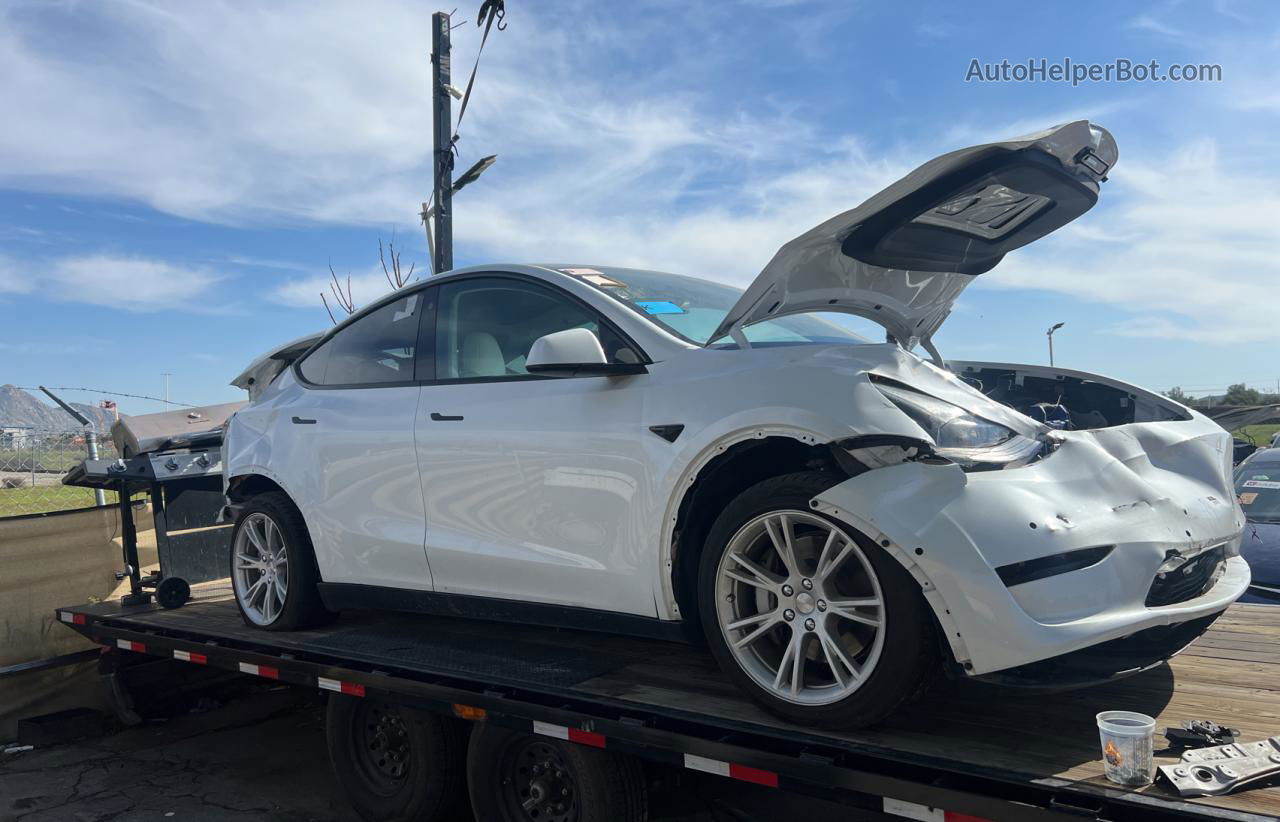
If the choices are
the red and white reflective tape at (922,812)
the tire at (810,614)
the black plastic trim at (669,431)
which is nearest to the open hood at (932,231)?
the black plastic trim at (669,431)

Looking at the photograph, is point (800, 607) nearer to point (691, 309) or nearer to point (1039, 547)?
point (1039, 547)

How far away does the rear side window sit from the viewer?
432cm

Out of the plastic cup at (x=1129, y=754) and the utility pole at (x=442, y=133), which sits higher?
the utility pole at (x=442, y=133)

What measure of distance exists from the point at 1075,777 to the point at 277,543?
3.65 metres

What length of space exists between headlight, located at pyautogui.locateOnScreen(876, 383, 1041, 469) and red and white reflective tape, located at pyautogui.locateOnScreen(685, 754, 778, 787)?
1.02 m

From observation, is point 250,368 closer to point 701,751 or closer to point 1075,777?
point 701,751

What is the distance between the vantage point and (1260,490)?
23.5 ft

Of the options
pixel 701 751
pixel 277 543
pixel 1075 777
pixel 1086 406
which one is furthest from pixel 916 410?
pixel 277 543

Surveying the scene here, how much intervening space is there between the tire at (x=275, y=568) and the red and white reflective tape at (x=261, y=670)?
245mm

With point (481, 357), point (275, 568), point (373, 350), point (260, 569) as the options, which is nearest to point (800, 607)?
point (481, 357)

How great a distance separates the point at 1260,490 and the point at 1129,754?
19.5 feet

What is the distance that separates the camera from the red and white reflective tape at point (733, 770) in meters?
2.76

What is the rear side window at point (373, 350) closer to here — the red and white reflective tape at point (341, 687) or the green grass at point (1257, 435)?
the red and white reflective tape at point (341, 687)

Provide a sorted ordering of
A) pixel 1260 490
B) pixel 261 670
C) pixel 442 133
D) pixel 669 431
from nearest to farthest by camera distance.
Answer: pixel 669 431, pixel 261 670, pixel 1260 490, pixel 442 133
